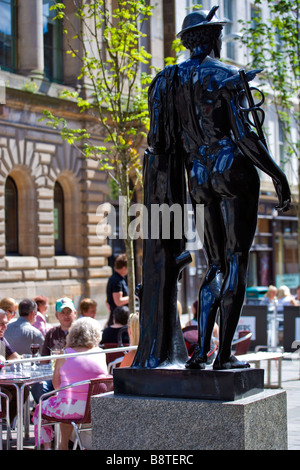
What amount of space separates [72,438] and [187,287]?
2244cm

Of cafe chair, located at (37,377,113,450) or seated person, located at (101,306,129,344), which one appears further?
seated person, located at (101,306,129,344)

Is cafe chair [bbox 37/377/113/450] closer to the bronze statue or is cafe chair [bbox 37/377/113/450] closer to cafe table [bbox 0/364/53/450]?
cafe table [bbox 0/364/53/450]

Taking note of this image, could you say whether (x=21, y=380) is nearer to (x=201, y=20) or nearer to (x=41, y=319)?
(x=201, y=20)

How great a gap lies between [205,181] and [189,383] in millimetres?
1302

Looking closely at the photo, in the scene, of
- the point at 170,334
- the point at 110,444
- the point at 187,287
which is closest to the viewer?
the point at 110,444

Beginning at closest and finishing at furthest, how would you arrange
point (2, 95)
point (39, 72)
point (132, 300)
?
point (132, 300), point (2, 95), point (39, 72)

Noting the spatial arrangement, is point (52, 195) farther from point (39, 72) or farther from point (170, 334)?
point (170, 334)

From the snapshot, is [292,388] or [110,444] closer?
[110,444]

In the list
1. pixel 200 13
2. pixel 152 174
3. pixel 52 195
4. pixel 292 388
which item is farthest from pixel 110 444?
pixel 52 195

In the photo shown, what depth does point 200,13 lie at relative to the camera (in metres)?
5.59

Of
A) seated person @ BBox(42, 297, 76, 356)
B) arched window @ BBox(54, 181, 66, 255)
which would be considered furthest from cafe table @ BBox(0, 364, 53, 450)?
arched window @ BBox(54, 181, 66, 255)

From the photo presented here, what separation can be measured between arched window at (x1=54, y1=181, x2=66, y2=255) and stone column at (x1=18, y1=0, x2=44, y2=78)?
3.74 metres

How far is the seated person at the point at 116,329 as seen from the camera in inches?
433

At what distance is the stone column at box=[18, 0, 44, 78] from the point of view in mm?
25344
